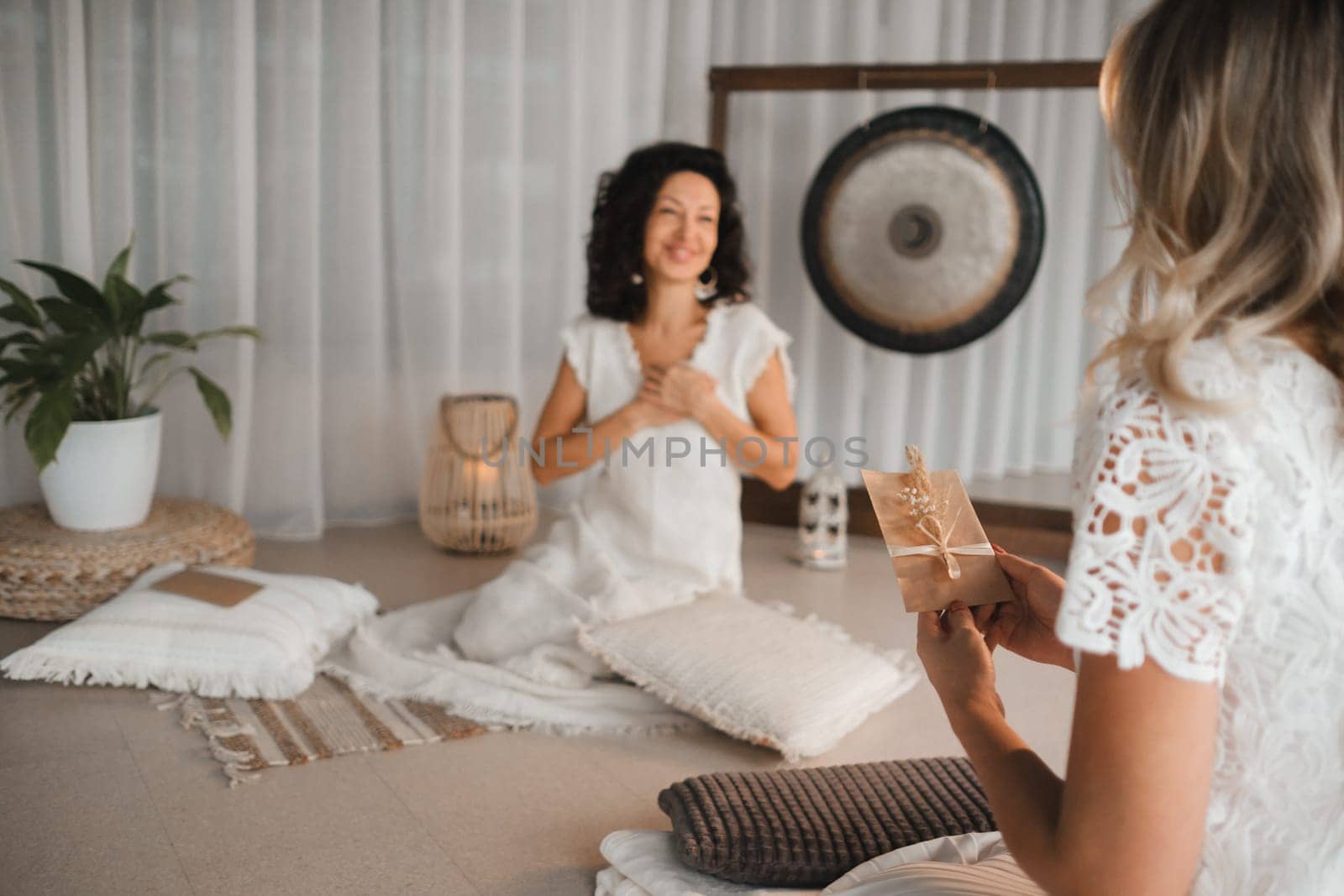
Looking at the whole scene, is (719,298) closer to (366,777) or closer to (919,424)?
(366,777)

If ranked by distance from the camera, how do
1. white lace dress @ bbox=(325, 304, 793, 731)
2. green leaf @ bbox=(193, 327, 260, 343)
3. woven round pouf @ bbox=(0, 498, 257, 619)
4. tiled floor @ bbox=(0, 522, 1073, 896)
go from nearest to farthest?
tiled floor @ bbox=(0, 522, 1073, 896) < white lace dress @ bbox=(325, 304, 793, 731) < woven round pouf @ bbox=(0, 498, 257, 619) < green leaf @ bbox=(193, 327, 260, 343)

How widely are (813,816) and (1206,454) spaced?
96 cm

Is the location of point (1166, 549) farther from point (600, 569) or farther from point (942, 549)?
point (600, 569)

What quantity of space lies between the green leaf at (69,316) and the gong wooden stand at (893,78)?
65.0 inches

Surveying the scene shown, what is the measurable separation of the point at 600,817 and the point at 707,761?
267 millimetres

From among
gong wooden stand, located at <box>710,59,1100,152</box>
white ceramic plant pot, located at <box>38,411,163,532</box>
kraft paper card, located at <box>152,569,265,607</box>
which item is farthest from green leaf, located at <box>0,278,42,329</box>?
gong wooden stand, located at <box>710,59,1100,152</box>

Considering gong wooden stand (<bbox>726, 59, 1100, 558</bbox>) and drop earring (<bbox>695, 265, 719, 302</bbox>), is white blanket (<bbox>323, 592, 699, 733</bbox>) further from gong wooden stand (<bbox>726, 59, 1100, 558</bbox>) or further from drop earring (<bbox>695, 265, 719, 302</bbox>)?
gong wooden stand (<bbox>726, 59, 1100, 558</bbox>)

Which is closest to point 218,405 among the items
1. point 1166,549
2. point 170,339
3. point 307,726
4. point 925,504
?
point 170,339

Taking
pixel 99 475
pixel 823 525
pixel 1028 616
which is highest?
pixel 1028 616

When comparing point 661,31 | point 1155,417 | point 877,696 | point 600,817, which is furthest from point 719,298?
point 1155,417

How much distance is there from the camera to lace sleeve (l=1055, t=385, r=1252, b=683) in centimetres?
75

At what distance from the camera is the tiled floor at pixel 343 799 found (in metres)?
1.64

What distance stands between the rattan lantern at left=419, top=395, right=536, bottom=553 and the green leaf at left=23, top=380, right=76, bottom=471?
3.20 feet

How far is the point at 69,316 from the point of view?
265cm
